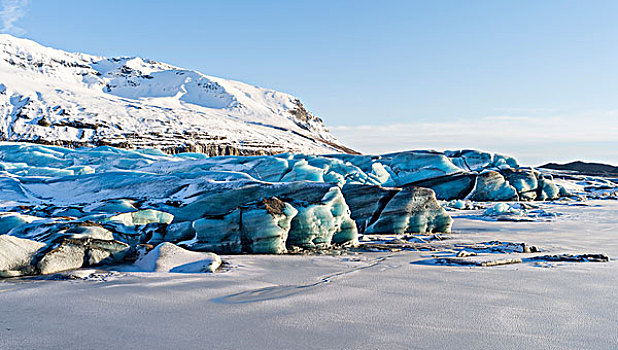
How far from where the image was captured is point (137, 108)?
56.4 m

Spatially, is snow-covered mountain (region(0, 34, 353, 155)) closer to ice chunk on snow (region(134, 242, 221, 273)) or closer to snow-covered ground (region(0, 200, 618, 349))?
ice chunk on snow (region(134, 242, 221, 273))

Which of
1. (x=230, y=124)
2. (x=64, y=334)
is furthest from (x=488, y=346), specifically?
(x=230, y=124)

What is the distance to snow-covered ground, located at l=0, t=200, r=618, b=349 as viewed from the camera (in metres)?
2.53

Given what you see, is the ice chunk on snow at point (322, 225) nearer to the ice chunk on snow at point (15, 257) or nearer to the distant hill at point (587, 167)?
the ice chunk on snow at point (15, 257)

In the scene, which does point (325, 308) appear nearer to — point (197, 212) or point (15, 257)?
point (15, 257)

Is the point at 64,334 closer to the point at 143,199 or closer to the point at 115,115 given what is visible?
the point at 143,199

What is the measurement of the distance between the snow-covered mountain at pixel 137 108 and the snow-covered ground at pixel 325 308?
141 ft

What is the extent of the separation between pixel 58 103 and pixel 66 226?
52.3 meters

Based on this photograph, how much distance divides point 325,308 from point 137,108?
2280 inches

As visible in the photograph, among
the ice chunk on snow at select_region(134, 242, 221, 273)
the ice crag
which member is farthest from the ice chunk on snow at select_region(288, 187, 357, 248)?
the ice chunk on snow at select_region(134, 242, 221, 273)

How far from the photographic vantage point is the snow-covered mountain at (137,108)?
46.5 metres

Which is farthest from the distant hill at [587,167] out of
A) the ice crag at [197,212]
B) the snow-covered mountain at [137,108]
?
the ice crag at [197,212]

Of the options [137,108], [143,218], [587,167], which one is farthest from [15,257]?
[587,167]

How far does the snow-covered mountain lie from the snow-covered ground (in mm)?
42903
